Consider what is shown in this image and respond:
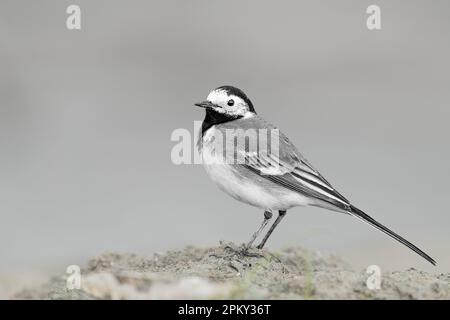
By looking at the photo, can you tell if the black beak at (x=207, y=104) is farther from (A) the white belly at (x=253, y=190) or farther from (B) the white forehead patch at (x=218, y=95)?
(A) the white belly at (x=253, y=190)

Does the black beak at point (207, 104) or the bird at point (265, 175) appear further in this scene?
the black beak at point (207, 104)

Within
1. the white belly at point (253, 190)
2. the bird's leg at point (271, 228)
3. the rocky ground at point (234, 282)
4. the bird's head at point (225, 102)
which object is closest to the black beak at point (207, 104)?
A: the bird's head at point (225, 102)

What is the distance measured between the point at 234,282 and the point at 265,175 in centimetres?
197

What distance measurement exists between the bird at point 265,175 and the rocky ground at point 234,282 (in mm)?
579

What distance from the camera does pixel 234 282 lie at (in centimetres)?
676

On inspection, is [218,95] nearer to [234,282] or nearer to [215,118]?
[215,118]

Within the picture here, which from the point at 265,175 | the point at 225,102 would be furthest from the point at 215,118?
the point at 265,175

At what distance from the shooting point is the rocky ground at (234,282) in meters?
6.07

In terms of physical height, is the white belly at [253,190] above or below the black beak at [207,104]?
below

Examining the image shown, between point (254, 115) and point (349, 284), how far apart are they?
3.18 m

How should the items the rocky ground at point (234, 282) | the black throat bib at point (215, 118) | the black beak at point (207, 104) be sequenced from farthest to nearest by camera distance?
the black throat bib at point (215, 118), the black beak at point (207, 104), the rocky ground at point (234, 282)

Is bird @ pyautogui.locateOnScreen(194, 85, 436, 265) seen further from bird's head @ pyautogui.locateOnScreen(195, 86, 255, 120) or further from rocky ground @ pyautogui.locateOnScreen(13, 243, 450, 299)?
rocky ground @ pyautogui.locateOnScreen(13, 243, 450, 299)

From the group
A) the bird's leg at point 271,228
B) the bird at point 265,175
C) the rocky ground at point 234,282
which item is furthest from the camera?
the bird's leg at point 271,228
